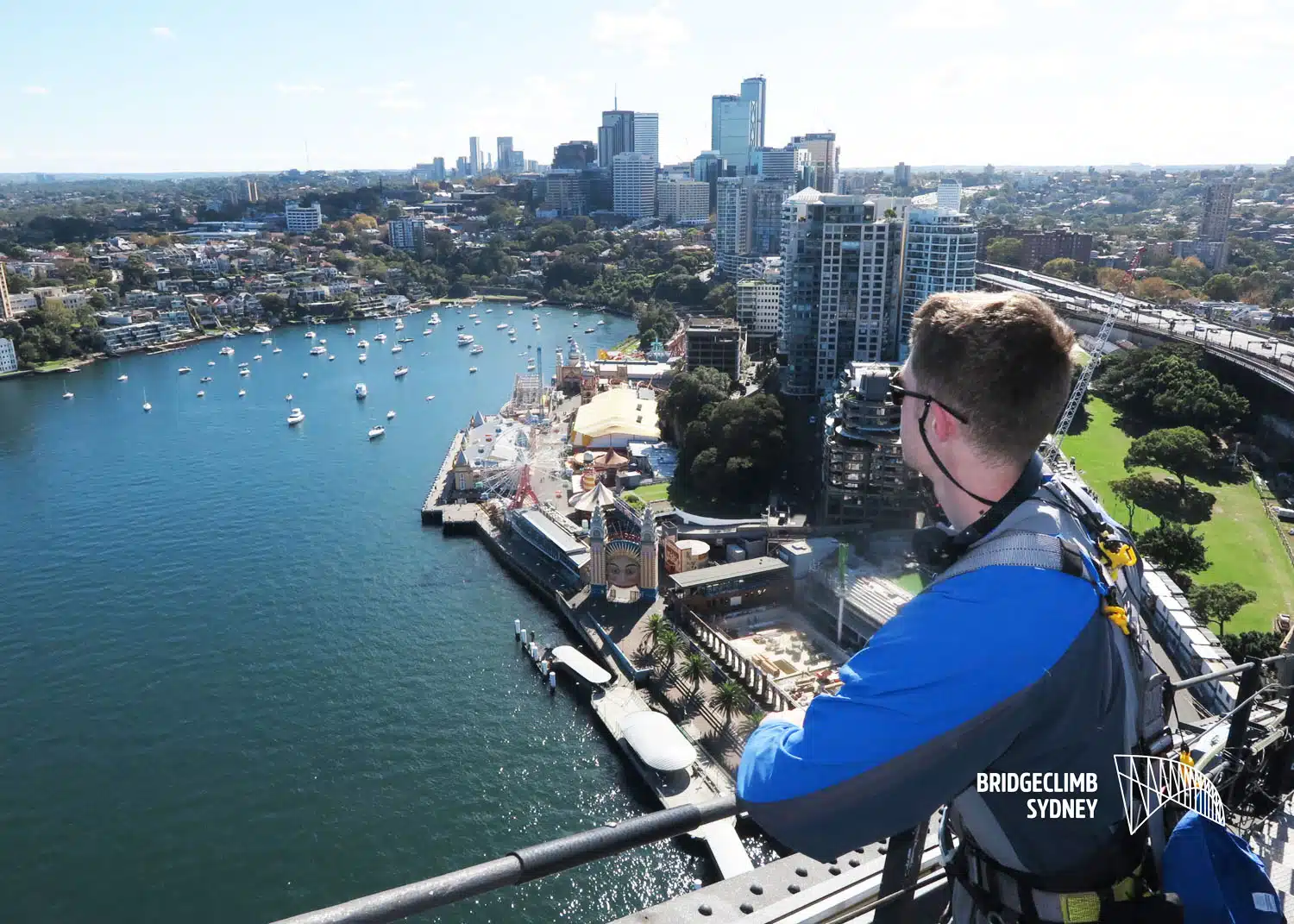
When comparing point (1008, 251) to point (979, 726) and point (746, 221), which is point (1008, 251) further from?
point (979, 726)

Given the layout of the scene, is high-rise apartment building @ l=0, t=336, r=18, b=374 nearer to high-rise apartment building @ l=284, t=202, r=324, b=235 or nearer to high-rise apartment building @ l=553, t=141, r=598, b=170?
high-rise apartment building @ l=284, t=202, r=324, b=235

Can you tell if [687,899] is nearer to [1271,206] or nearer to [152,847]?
[152,847]

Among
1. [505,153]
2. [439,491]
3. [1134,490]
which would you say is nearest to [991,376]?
[1134,490]

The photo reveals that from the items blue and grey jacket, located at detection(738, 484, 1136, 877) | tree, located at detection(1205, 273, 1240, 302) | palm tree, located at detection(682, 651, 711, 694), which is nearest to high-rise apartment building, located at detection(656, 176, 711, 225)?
tree, located at detection(1205, 273, 1240, 302)

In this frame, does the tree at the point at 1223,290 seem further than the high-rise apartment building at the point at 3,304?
Yes

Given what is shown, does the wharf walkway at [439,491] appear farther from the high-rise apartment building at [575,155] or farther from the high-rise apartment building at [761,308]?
the high-rise apartment building at [575,155]

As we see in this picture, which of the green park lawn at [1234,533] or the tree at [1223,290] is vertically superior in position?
the tree at [1223,290]

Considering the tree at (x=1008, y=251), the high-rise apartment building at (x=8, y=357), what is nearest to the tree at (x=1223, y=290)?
the tree at (x=1008, y=251)

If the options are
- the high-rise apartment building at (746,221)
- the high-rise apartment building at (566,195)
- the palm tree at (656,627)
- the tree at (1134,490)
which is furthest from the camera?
the high-rise apartment building at (566,195)
